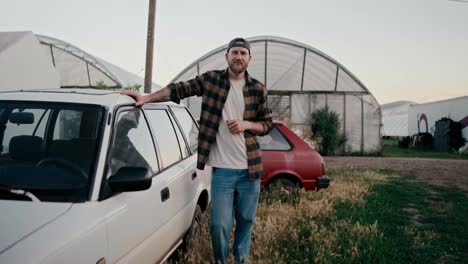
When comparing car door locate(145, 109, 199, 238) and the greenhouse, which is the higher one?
the greenhouse

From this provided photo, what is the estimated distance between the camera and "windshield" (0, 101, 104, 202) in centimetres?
217

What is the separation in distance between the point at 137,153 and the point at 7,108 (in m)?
0.93

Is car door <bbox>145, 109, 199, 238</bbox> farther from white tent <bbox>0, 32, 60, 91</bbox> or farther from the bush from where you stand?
the bush

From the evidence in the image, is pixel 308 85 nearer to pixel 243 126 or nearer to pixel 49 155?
pixel 243 126

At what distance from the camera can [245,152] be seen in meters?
3.23

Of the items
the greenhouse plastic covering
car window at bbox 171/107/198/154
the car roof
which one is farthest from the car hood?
the greenhouse plastic covering

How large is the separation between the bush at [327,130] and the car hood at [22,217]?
16287 mm

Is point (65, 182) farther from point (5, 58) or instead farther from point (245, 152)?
point (5, 58)

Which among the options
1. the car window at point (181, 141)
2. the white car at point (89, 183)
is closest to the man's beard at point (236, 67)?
the white car at point (89, 183)

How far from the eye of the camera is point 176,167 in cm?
Result: 349

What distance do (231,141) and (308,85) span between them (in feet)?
52.4

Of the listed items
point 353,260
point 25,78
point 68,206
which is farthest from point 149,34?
point 68,206

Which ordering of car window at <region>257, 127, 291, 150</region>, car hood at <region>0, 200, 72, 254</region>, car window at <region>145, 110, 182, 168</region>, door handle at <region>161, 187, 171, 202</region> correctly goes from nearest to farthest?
car hood at <region>0, 200, 72, 254</region>, door handle at <region>161, 187, 171, 202</region>, car window at <region>145, 110, 182, 168</region>, car window at <region>257, 127, 291, 150</region>

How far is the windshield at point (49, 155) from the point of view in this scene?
85.3 inches
